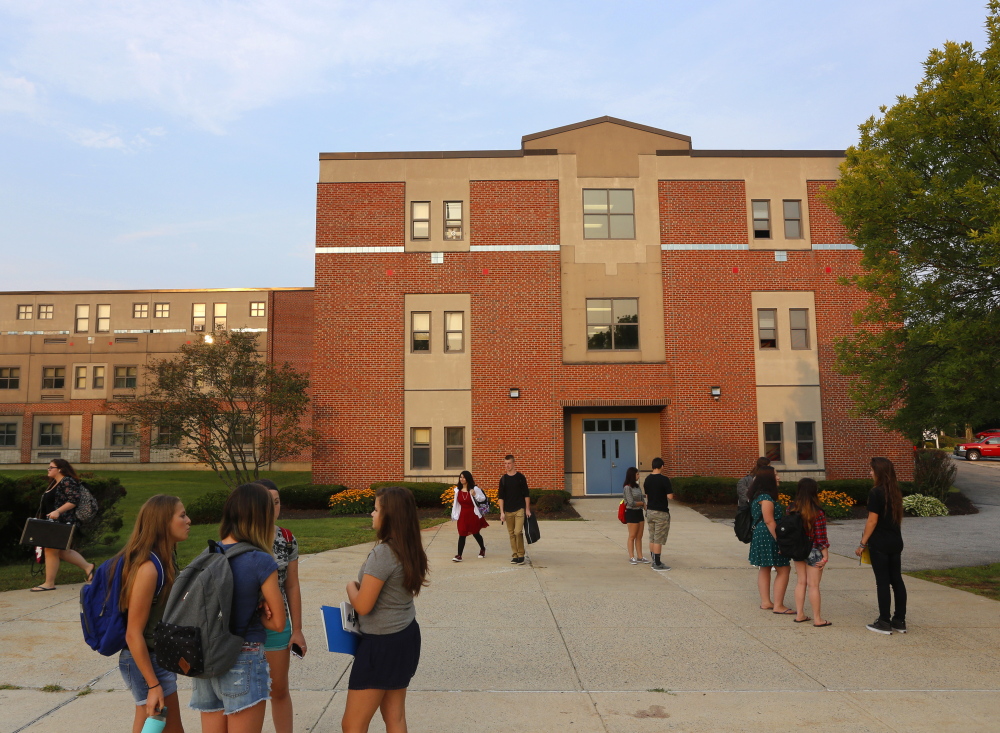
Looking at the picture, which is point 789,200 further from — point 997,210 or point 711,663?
point 711,663

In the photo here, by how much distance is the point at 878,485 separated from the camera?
26.0 ft

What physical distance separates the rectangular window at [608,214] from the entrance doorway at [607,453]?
262 inches

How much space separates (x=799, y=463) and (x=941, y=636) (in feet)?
59.2

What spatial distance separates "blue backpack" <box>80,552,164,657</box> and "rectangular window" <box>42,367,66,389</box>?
48.2 meters

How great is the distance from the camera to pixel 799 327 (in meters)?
25.3

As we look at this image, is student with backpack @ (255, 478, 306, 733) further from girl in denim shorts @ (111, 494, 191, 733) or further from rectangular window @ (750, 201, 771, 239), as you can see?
rectangular window @ (750, 201, 771, 239)

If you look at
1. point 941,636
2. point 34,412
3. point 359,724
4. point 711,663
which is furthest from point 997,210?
point 34,412

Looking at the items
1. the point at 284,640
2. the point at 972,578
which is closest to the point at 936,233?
the point at 972,578

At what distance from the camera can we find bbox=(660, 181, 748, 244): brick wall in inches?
993

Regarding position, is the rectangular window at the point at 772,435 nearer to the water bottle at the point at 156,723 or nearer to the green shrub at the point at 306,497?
the green shrub at the point at 306,497

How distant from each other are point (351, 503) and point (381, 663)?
18969 mm

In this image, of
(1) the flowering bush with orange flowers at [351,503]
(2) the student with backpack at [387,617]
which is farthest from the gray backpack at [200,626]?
(1) the flowering bush with orange flowers at [351,503]

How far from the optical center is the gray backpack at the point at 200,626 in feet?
11.3

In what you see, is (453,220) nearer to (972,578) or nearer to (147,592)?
(972,578)
